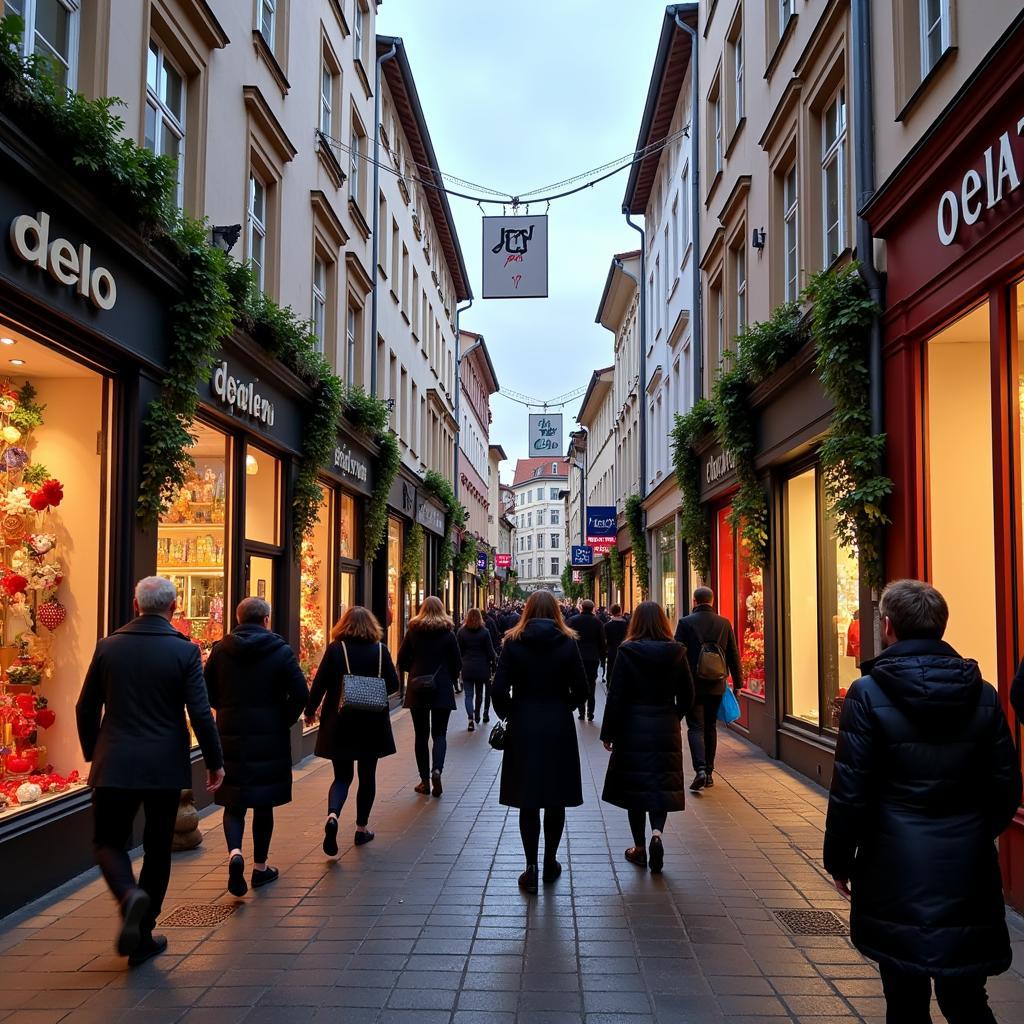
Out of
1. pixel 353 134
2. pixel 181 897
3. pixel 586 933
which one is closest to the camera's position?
pixel 586 933

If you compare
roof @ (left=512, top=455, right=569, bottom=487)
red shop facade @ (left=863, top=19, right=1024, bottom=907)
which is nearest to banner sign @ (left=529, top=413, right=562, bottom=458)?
red shop facade @ (left=863, top=19, right=1024, bottom=907)

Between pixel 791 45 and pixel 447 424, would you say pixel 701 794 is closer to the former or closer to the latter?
pixel 791 45

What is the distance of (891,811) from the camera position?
11.4 ft

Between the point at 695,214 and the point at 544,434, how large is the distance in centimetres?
1374

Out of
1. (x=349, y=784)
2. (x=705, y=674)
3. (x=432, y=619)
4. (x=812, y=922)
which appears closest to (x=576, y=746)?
(x=812, y=922)

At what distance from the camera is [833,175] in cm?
1101

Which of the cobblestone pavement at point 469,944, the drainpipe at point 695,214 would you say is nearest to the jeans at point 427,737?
the cobblestone pavement at point 469,944

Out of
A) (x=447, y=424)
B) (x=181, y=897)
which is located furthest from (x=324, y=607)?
(x=447, y=424)

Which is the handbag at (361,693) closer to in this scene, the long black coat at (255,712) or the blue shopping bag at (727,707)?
the long black coat at (255,712)

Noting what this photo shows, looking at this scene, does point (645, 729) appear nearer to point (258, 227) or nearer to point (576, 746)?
point (576, 746)

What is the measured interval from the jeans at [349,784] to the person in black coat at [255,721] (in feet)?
2.87

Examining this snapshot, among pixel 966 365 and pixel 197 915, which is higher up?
pixel 966 365

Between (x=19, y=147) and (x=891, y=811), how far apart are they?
549 cm

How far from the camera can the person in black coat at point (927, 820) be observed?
3.37 metres
